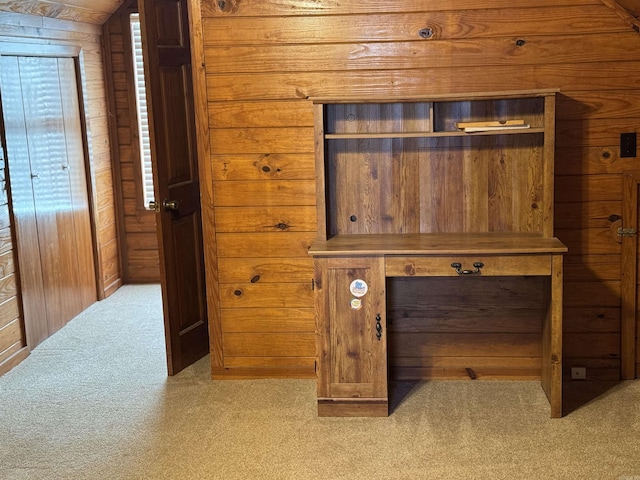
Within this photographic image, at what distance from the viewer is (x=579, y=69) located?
3.89 metres

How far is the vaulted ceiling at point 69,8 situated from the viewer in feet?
15.6

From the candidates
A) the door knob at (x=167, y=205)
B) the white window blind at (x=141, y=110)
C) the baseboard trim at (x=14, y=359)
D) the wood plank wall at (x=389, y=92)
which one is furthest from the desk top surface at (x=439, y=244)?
the white window blind at (x=141, y=110)

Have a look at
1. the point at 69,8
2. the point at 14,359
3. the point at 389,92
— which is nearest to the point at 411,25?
the point at 389,92

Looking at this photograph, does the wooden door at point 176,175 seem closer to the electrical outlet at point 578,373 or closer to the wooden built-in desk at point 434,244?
the wooden built-in desk at point 434,244

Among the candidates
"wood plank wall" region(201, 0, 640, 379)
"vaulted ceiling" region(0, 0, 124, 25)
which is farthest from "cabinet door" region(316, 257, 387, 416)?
"vaulted ceiling" region(0, 0, 124, 25)

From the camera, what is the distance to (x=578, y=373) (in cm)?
413

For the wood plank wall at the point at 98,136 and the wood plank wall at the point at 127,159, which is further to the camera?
the wood plank wall at the point at 127,159

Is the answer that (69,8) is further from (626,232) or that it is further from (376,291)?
(626,232)

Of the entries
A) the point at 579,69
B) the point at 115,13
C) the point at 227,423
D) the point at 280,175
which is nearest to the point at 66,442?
the point at 227,423

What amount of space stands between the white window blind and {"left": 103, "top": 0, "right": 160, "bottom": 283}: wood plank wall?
0.10ft

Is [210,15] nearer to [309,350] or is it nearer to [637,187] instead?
[309,350]

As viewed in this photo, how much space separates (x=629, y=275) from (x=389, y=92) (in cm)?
146

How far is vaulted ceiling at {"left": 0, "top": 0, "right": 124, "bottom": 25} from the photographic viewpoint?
4.76 meters

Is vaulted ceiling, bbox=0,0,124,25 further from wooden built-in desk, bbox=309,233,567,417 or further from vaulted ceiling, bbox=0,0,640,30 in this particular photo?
wooden built-in desk, bbox=309,233,567,417
